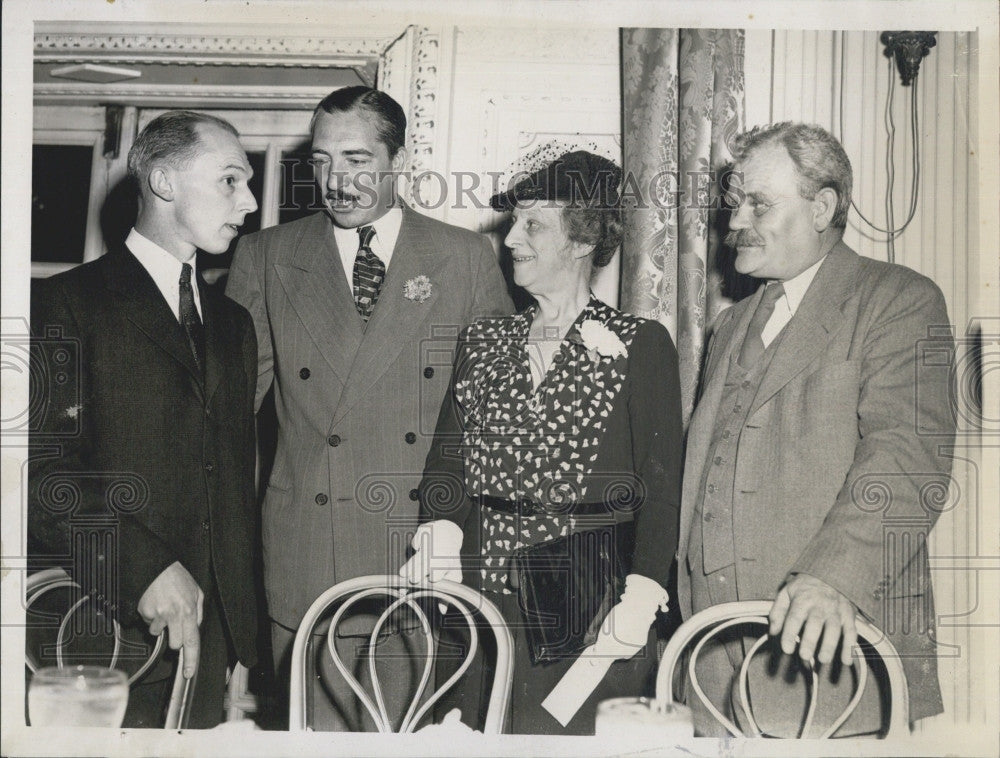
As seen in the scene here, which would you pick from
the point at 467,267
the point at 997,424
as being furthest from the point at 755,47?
the point at 997,424

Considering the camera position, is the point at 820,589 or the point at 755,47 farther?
the point at 755,47

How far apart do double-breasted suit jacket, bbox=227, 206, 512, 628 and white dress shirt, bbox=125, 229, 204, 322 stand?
122mm

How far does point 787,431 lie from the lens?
2197 millimetres

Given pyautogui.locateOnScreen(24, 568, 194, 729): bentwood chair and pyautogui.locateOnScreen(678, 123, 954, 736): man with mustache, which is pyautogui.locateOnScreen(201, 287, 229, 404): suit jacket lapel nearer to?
pyautogui.locateOnScreen(24, 568, 194, 729): bentwood chair

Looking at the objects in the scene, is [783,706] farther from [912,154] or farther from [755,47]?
[755,47]

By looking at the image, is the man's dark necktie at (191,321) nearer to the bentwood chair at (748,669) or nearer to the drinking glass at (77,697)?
the drinking glass at (77,697)

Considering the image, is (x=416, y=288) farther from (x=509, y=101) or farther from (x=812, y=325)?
(x=812, y=325)

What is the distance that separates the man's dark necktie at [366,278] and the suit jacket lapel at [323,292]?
19 millimetres

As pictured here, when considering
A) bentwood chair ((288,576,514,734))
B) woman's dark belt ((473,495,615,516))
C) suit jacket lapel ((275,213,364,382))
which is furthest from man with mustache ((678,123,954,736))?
suit jacket lapel ((275,213,364,382))

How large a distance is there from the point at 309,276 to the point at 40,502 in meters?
0.82

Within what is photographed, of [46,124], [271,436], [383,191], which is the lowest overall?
[271,436]

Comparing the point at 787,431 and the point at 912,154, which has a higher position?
the point at 912,154

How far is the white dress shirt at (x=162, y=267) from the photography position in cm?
230

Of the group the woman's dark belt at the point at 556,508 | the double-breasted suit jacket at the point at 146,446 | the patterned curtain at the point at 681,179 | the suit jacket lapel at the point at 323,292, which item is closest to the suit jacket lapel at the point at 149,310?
the double-breasted suit jacket at the point at 146,446
